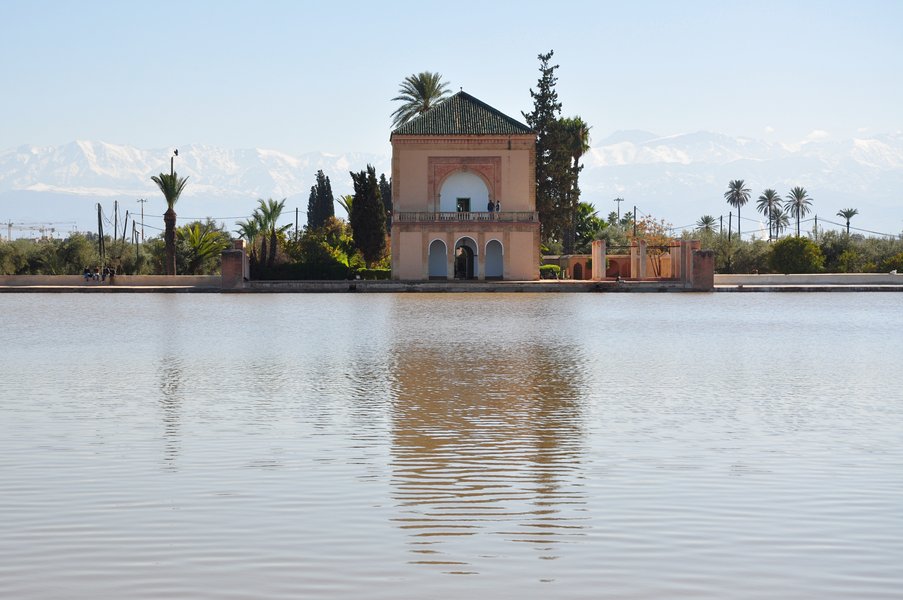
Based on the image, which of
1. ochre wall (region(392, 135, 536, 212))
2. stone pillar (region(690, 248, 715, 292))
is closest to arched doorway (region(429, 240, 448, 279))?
ochre wall (region(392, 135, 536, 212))

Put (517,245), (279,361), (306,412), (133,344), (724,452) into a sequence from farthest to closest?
1. (517,245)
2. (133,344)
3. (279,361)
4. (306,412)
5. (724,452)

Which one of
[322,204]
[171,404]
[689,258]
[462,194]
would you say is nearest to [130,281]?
[462,194]

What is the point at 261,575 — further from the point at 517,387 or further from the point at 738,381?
the point at 738,381

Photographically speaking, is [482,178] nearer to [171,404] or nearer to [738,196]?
[171,404]

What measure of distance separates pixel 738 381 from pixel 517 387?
8.47ft

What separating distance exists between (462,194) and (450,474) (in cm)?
4253

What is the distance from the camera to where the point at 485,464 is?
7402 millimetres

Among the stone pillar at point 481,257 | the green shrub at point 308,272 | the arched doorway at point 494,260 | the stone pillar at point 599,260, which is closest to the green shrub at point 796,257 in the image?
the stone pillar at point 599,260

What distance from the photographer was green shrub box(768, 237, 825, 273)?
52250 mm

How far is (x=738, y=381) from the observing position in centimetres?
1293

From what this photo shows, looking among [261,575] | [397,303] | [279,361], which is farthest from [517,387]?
[397,303]

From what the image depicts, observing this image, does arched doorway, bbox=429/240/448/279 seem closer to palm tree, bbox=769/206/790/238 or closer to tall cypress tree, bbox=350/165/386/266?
tall cypress tree, bbox=350/165/386/266

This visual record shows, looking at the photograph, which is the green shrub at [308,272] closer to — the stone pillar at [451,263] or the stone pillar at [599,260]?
the stone pillar at [451,263]

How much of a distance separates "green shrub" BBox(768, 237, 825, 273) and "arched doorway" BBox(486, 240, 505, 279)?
1405 cm
